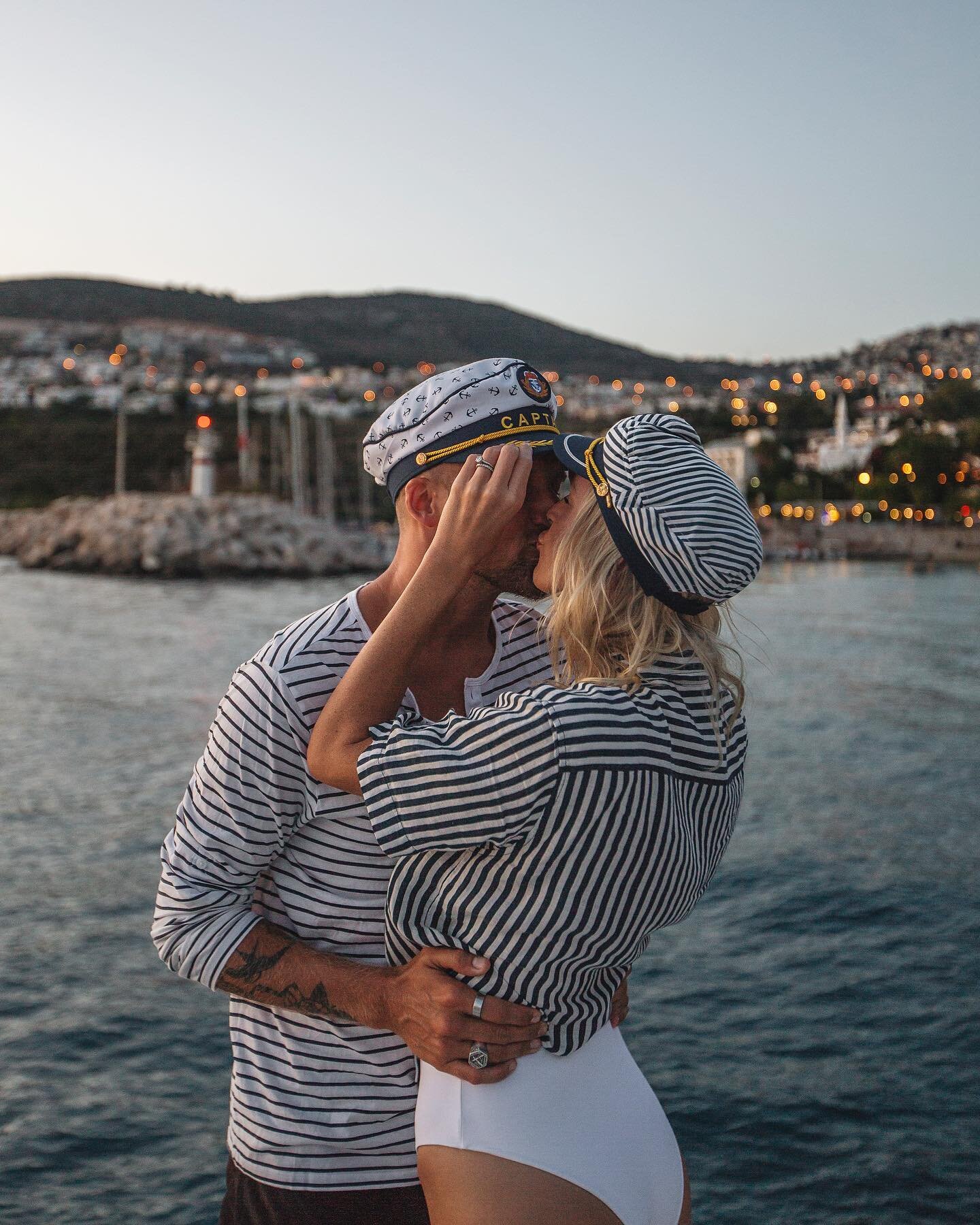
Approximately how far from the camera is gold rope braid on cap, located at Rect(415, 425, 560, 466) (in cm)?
172

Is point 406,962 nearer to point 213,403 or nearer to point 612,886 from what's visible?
point 612,886

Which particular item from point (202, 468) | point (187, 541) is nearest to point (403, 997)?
point (187, 541)

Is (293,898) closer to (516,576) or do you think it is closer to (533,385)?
(516,576)

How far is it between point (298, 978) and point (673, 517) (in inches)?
30.6

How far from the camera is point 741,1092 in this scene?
509cm

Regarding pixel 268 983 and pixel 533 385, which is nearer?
pixel 268 983

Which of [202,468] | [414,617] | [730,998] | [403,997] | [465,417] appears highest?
[465,417]

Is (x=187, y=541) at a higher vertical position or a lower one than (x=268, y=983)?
lower

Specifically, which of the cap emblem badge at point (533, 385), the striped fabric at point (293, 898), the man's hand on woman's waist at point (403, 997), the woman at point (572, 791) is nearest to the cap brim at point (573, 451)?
the woman at point (572, 791)

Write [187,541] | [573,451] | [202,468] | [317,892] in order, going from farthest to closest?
[202,468]
[187,541]
[317,892]
[573,451]

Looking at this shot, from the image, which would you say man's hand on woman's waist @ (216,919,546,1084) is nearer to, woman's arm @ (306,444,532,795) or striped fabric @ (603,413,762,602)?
woman's arm @ (306,444,532,795)

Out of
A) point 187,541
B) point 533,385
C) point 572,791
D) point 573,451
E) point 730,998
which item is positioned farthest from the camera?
point 187,541

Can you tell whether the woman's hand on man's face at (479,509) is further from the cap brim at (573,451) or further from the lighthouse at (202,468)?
the lighthouse at (202,468)

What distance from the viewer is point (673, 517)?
1404 mm
